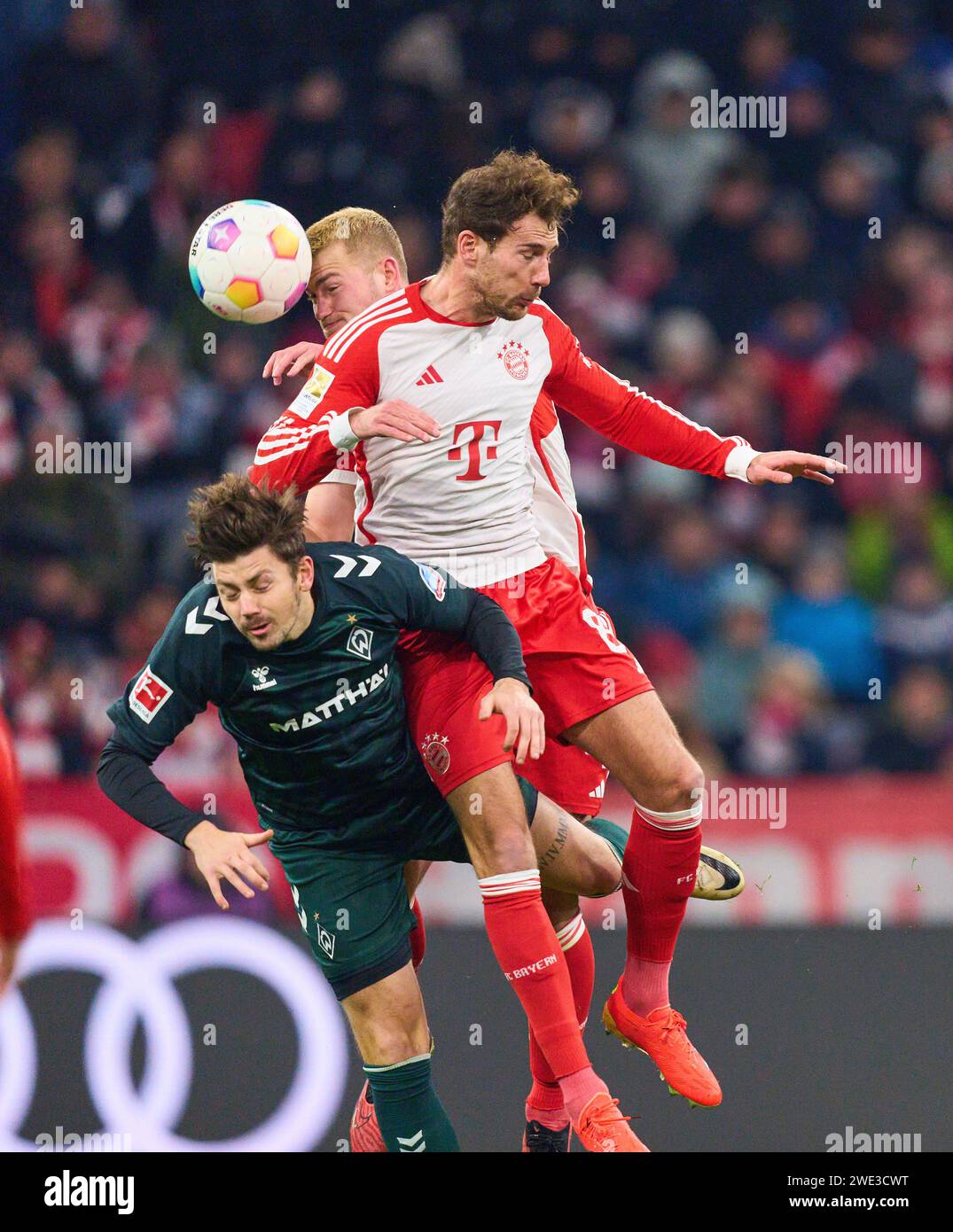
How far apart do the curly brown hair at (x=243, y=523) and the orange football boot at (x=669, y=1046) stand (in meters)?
1.63

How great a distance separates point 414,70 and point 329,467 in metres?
5.86

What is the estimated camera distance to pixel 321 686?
178 inches

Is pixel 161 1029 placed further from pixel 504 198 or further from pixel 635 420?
pixel 504 198

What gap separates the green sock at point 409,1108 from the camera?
4.76 m

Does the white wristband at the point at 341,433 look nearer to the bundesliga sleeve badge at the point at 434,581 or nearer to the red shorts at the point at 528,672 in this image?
the bundesliga sleeve badge at the point at 434,581

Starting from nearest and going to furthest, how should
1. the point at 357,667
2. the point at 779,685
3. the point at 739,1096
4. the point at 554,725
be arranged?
the point at 357,667, the point at 554,725, the point at 739,1096, the point at 779,685

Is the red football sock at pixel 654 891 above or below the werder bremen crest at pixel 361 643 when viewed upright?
below

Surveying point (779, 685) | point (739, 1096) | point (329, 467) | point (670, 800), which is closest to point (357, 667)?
point (329, 467)

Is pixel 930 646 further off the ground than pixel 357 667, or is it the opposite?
pixel 357 667

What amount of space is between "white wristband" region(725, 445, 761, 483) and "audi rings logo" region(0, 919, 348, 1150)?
2490mm

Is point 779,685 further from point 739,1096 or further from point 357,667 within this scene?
point 357,667

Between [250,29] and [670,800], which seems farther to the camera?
[250,29]

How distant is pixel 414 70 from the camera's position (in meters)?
9.91
